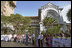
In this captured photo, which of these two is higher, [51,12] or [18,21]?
[51,12]

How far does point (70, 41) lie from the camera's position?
8.79 m

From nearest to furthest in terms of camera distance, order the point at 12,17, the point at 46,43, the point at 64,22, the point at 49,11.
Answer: the point at 46,43 < the point at 12,17 < the point at 64,22 < the point at 49,11

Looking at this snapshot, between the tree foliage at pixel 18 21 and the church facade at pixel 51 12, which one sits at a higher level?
the church facade at pixel 51 12

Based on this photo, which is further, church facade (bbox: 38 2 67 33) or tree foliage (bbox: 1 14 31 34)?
church facade (bbox: 38 2 67 33)

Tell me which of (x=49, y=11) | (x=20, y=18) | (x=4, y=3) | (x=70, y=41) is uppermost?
(x=4, y=3)

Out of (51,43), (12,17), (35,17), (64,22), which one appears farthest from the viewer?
(35,17)

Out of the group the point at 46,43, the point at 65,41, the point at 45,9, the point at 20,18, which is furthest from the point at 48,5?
the point at 65,41

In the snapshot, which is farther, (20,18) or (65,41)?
(20,18)

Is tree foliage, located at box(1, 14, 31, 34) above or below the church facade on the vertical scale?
below

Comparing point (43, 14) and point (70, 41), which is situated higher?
point (43, 14)

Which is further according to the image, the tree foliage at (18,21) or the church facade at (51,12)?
the church facade at (51,12)

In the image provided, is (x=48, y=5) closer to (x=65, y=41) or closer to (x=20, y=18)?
(x=20, y=18)

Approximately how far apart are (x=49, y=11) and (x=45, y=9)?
1.33 metres

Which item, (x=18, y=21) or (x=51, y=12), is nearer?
(x=18, y=21)
